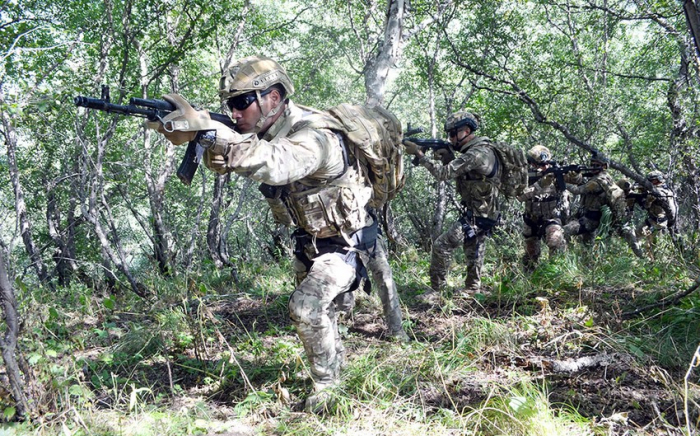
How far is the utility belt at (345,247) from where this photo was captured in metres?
3.00

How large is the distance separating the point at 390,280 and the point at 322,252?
0.90 meters

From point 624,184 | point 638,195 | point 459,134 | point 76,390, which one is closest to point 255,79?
point 76,390

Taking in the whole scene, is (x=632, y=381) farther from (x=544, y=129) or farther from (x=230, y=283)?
(x=544, y=129)

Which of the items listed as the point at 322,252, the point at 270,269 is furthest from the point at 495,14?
the point at 322,252

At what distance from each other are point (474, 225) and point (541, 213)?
83.8 inches

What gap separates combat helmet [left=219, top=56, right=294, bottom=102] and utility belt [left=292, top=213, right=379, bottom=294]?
0.95 metres

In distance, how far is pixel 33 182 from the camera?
8.45m

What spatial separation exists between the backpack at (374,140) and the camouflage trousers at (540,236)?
11.3 ft

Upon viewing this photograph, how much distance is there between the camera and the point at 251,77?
9.31 feet

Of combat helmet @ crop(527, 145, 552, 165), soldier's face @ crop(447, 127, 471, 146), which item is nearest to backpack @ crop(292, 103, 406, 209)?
soldier's face @ crop(447, 127, 471, 146)

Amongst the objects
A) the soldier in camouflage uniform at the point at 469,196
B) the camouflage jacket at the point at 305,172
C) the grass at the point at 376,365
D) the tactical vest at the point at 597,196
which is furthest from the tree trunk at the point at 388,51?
the tactical vest at the point at 597,196

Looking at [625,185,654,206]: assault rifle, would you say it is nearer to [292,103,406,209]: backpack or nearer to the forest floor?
the forest floor

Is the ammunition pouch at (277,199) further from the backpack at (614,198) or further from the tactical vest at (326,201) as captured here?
the backpack at (614,198)

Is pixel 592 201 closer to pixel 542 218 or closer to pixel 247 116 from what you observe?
pixel 542 218
